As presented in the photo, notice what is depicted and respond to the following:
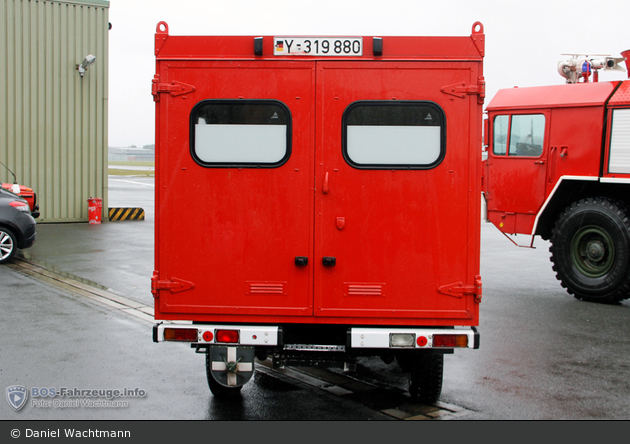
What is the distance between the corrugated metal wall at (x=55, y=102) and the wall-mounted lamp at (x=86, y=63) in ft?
0.78

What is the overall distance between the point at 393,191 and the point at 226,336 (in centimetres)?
166

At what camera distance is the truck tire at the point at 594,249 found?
9422mm

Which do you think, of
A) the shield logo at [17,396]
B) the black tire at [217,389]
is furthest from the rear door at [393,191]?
the shield logo at [17,396]

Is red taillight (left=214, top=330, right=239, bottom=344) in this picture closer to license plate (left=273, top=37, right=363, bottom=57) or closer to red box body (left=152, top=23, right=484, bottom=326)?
red box body (left=152, top=23, right=484, bottom=326)

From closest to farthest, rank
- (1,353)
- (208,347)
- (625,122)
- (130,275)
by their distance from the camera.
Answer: (208,347) < (1,353) < (625,122) < (130,275)

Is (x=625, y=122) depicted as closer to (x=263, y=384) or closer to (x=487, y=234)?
(x=263, y=384)

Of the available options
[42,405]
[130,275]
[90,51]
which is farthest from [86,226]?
[42,405]

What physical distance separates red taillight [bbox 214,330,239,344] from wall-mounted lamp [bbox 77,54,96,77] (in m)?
15.9

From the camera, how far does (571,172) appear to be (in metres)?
9.86

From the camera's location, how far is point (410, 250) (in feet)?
16.1

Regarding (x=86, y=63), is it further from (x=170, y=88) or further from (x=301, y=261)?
(x=301, y=261)

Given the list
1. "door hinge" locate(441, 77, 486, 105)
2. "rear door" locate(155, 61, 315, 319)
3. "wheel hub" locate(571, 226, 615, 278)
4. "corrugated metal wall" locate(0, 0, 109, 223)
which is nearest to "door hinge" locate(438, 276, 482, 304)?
"rear door" locate(155, 61, 315, 319)

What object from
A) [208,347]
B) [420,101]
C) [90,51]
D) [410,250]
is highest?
[90,51]

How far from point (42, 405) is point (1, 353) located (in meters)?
1.73
